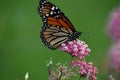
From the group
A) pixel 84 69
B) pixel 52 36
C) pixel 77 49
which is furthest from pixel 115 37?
pixel 84 69

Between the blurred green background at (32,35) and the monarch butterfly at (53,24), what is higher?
the blurred green background at (32,35)

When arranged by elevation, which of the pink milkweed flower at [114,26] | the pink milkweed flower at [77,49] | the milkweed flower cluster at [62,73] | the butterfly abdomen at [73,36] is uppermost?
the pink milkweed flower at [114,26]

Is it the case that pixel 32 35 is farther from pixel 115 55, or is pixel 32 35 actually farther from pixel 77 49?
pixel 77 49

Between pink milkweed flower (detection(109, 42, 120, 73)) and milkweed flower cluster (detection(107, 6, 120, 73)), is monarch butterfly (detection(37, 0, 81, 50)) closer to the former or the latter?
milkweed flower cluster (detection(107, 6, 120, 73))

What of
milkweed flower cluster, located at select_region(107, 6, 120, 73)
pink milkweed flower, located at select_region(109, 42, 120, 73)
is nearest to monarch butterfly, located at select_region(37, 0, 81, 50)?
milkweed flower cluster, located at select_region(107, 6, 120, 73)

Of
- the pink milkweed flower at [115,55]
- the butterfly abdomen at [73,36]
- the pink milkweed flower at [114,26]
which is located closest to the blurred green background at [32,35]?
the pink milkweed flower at [114,26]

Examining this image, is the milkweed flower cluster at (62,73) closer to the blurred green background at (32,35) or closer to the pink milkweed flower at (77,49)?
the pink milkweed flower at (77,49)

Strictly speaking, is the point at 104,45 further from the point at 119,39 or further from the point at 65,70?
the point at 65,70
